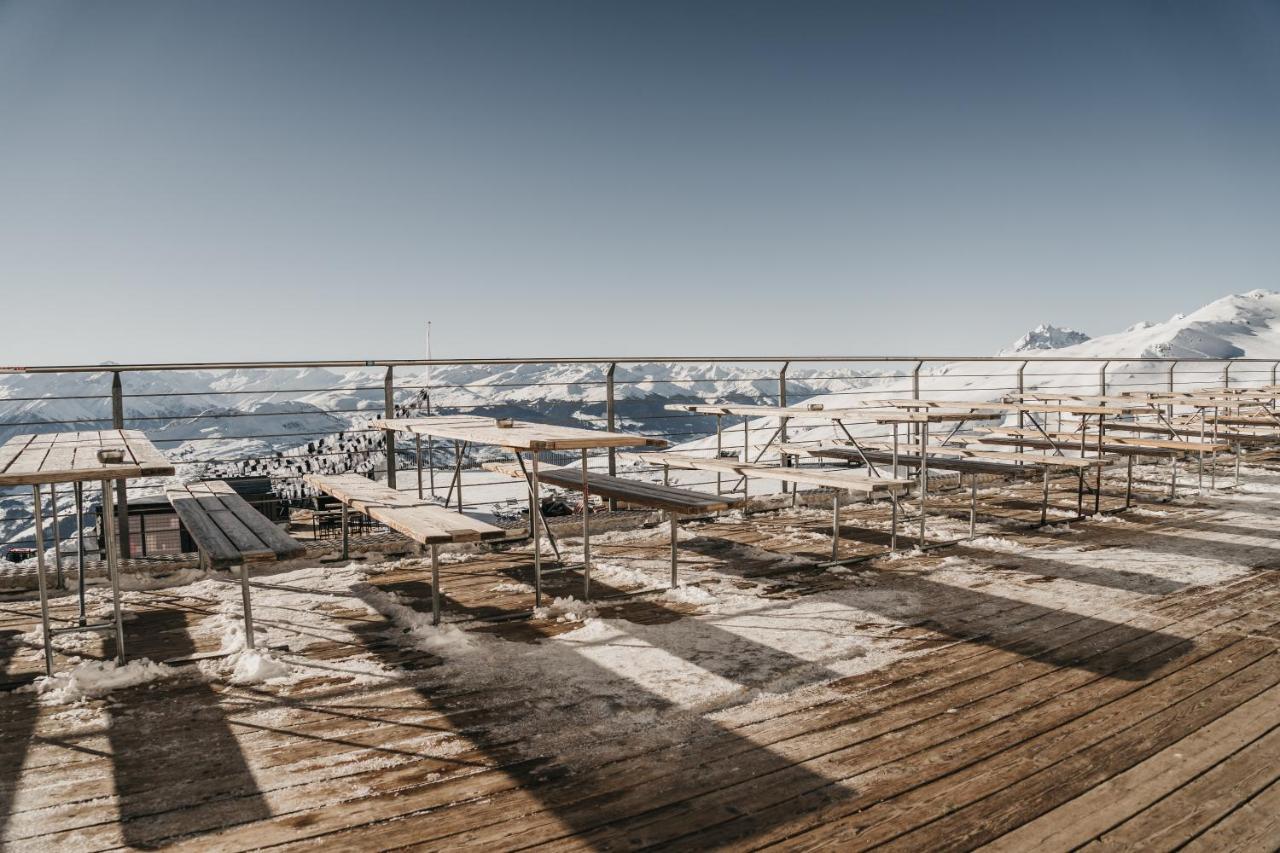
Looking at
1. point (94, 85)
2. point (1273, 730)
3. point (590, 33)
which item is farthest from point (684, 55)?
point (1273, 730)

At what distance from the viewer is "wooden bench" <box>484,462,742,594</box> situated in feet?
13.0

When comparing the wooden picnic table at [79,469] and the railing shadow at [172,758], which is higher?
the wooden picnic table at [79,469]

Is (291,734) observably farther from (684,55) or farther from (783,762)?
(684,55)

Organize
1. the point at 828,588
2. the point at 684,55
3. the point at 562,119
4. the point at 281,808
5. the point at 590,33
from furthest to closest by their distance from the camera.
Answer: the point at 562,119, the point at 684,55, the point at 590,33, the point at 828,588, the point at 281,808

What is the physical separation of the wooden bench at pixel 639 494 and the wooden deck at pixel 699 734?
0.46 m

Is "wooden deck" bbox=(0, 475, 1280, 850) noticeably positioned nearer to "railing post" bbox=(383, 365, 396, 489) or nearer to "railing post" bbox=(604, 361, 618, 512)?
"railing post" bbox=(383, 365, 396, 489)

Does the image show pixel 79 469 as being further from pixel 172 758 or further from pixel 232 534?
pixel 172 758

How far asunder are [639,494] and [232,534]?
1963 millimetres

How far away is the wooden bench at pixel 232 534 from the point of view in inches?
113

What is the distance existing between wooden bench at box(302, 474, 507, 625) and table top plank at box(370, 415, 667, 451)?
0.39 meters

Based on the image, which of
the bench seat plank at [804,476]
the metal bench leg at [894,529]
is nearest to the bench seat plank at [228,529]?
the bench seat plank at [804,476]

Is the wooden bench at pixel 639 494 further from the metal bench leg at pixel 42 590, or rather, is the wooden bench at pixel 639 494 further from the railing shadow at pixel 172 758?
the metal bench leg at pixel 42 590

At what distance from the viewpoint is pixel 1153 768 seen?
7.19 ft

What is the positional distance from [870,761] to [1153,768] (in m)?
0.78
